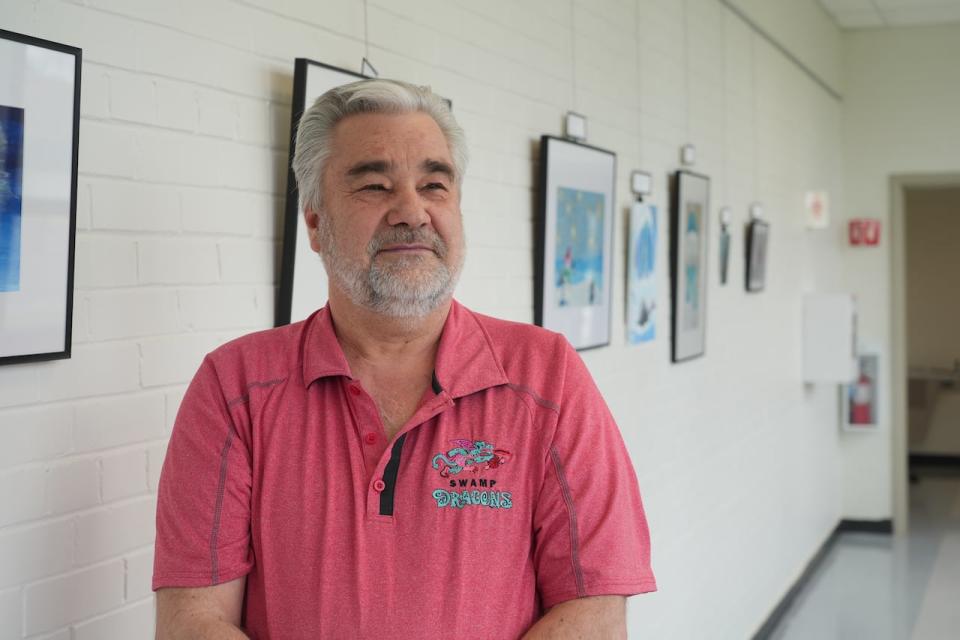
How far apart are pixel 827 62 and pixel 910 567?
3.75 m

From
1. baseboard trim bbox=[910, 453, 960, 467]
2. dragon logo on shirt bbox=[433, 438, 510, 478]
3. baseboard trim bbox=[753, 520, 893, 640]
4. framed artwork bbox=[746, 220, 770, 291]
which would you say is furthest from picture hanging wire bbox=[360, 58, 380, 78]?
baseboard trim bbox=[910, 453, 960, 467]

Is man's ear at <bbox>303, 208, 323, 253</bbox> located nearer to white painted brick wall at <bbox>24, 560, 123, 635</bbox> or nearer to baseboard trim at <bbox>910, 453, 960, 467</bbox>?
white painted brick wall at <bbox>24, 560, 123, 635</bbox>

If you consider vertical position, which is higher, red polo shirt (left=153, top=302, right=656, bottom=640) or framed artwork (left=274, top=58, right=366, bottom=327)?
framed artwork (left=274, top=58, right=366, bottom=327)

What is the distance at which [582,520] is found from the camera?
5.19 ft

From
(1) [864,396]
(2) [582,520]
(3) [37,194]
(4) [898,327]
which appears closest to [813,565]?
(1) [864,396]

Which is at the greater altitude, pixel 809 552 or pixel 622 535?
pixel 622 535

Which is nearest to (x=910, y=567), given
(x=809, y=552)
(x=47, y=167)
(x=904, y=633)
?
(x=809, y=552)

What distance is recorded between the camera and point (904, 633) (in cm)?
584

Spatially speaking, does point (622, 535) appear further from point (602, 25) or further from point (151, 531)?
point (602, 25)

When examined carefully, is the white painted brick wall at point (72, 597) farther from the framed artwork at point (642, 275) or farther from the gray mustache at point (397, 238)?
the framed artwork at point (642, 275)

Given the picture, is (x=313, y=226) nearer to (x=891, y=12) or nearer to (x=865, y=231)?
(x=891, y=12)

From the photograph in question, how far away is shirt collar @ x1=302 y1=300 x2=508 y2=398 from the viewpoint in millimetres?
1616

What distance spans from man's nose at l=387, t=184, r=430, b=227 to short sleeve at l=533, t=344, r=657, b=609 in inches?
13.8

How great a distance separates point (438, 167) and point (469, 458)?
50 cm
